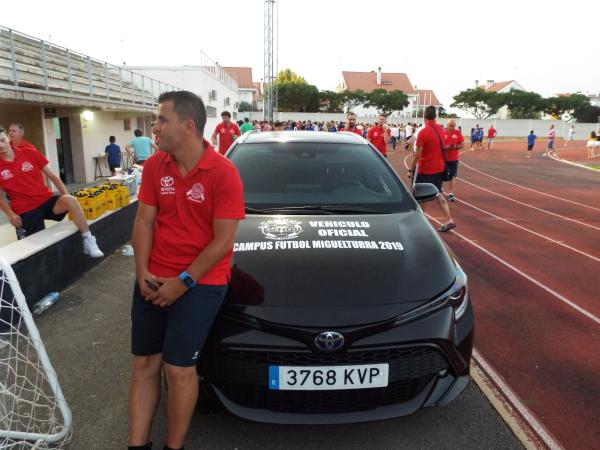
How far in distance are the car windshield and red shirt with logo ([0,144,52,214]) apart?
2.30 meters

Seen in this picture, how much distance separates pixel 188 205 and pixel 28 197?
3.44 m

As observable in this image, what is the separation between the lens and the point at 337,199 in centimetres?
330

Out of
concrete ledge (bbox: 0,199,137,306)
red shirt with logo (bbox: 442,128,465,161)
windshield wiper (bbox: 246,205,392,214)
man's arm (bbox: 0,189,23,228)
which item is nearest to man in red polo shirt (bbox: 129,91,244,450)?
windshield wiper (bbox: 246,205,392,214)

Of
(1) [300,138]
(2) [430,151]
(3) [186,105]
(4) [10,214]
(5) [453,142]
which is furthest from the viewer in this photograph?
(5) [453,142]

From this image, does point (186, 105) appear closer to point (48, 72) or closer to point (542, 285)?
point (542, 285)

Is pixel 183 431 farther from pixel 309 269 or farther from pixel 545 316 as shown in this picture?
pixel 545 316

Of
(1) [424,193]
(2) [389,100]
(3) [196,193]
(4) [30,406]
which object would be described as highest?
(2) [389,100]

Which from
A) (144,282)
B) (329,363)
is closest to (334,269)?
(329,363)

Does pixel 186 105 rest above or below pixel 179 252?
above

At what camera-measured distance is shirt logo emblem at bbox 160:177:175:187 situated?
2023 millimetres

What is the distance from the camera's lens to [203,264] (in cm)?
197

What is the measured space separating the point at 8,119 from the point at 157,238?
12.5 meters

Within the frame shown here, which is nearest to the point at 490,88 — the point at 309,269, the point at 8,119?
the point at 8,119

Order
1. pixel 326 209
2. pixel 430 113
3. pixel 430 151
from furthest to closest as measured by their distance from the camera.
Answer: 1. pixel 430 113
2. pixel 430 151
3. pixel 326 209
